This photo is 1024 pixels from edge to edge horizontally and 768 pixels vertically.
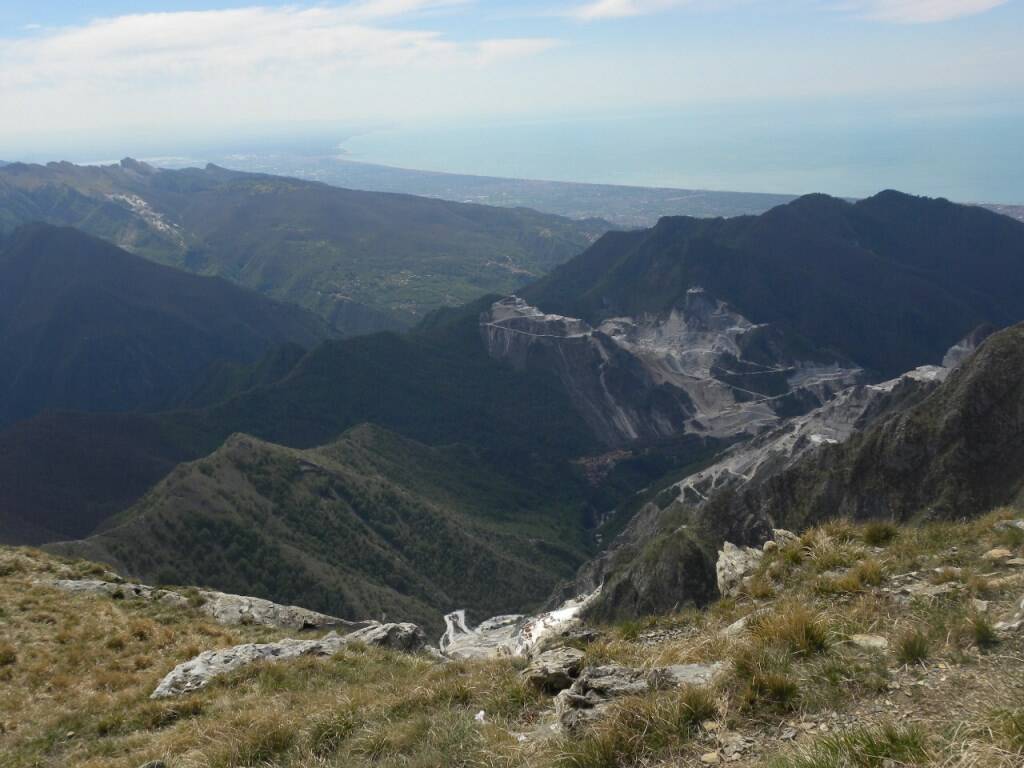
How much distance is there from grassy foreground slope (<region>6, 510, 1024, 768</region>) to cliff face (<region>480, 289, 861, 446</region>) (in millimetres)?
121725

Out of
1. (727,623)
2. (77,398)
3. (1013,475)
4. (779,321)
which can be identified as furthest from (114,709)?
(77,398)

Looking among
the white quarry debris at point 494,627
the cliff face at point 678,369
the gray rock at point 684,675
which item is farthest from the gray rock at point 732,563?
the cliff face at point 678,369

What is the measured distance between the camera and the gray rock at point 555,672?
371 inches

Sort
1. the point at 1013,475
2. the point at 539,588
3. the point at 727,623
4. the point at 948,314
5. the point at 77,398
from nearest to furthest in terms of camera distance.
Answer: the point at 727,623
the point at 1013,475
the point at 539,588
the point at 948,314
the point at 77,398

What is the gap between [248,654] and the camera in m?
14.6

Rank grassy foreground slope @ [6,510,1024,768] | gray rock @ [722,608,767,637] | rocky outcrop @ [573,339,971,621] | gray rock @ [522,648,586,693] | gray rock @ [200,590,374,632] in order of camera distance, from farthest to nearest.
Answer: rocky outcrop @ [573,339,971,621] → gray rock @ [200,590,374,632] → gray rock @ [722,608,767,637] → gray rock @ [522,648,586,693] → grassy foreground slope @ [6,510,1024,768]

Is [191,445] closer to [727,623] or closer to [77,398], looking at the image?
[77,398]

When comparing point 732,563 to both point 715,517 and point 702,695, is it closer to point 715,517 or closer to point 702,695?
point 702,695

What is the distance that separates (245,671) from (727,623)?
889 cm

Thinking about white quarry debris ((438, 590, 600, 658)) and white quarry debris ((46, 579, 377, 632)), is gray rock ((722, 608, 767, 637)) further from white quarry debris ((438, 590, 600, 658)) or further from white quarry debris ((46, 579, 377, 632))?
white quarry debris ((438, 590, 600, 658))

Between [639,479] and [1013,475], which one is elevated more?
[1013,475]

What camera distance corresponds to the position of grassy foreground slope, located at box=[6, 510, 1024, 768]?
6.65 meters

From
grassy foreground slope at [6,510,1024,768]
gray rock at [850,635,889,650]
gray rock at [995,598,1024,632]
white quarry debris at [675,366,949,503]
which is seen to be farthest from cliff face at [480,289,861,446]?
gray rock at [850,635,889,650]

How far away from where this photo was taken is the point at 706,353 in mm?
152375
